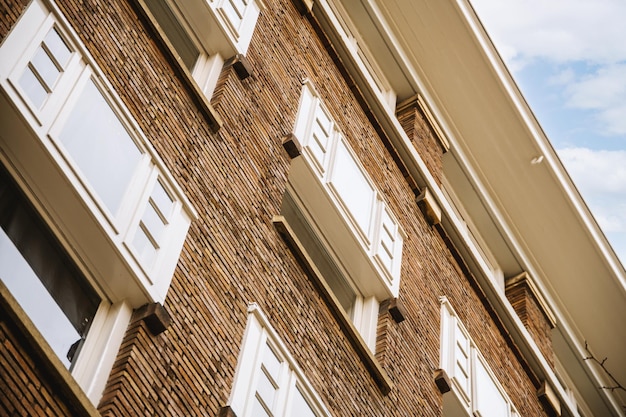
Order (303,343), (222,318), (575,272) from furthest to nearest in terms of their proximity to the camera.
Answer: (575,272) < (303,343) < (222,318)

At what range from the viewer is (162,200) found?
31.3 ft

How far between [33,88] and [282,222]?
327cm

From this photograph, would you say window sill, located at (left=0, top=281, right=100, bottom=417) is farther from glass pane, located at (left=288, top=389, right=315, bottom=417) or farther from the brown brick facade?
glass pane, located at (left=288, top=389, right=315, bottom=417)

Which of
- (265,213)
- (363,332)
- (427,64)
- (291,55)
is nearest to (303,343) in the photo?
(265,213)

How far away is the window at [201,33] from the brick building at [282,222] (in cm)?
3

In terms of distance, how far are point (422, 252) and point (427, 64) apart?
15.6ft

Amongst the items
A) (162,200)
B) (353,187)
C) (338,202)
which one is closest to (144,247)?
(162,200)

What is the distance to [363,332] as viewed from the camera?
12844 mm

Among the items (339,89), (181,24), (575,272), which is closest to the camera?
(181,24)

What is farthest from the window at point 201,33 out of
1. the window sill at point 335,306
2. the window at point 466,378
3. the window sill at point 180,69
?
the window at point 466,378

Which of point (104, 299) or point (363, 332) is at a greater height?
point (363, 332)

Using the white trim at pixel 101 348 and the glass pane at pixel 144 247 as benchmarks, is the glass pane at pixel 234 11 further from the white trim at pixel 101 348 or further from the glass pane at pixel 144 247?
the white trim at pixel 101 348

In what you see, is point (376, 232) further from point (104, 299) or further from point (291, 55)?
point (104, 299)

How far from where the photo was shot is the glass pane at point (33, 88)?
28.0ft
